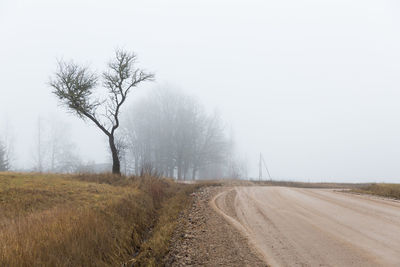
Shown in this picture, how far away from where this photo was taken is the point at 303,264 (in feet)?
7.64

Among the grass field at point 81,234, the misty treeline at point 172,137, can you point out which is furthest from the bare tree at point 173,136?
the grass field at point 81,234

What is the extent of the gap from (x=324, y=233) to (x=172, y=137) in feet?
110

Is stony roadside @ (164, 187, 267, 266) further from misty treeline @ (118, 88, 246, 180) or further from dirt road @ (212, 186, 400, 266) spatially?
misty treeline @ (118, 88, 246, 180)

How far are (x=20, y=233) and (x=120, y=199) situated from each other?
10.9 feet

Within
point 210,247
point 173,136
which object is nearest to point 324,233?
point 210,247

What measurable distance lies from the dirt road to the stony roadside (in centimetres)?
18

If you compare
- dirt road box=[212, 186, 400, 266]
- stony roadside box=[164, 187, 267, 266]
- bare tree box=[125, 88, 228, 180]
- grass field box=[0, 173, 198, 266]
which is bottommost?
grass field box=[0, 173, 198, 266]

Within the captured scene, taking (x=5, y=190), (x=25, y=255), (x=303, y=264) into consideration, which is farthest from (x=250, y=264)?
(x=5, y=190)

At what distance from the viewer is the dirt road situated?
241 cm

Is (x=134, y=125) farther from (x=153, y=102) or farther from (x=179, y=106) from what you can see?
(x=179, y=106)

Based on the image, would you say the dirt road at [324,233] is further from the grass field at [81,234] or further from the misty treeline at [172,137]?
the misty treeline at [172,137]

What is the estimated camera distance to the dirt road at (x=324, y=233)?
241 centimetres

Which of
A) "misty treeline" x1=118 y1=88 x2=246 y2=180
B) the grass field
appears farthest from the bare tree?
the grass field

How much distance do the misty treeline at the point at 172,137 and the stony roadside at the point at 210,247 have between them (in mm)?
29569
